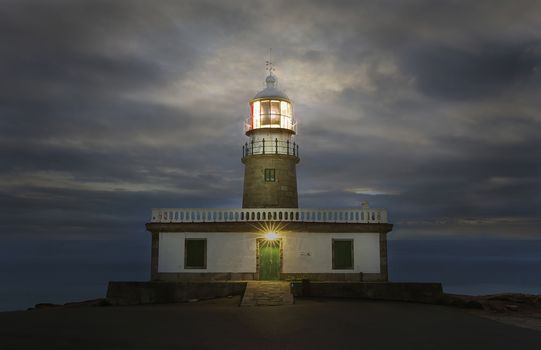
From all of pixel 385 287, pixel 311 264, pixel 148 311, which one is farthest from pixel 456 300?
pixel 148 311

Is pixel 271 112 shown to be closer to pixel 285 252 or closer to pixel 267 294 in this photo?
pixel 285 252

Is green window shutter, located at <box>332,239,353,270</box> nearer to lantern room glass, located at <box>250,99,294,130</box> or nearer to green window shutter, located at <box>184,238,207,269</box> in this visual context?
green window shutter, located at <box>184,238,207,269</box>

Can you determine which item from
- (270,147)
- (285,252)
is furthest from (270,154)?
(285,252)

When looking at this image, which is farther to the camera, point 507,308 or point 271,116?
point 271,116

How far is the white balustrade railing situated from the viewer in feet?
89.7

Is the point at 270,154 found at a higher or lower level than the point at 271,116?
lower

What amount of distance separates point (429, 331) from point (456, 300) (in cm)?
860

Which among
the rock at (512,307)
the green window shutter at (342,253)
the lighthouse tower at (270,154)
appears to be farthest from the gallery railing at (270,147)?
the rock at (512,307)

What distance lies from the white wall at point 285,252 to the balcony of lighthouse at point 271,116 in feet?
20.4

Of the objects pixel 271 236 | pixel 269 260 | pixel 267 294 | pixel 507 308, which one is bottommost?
Answer: pixel 507 308

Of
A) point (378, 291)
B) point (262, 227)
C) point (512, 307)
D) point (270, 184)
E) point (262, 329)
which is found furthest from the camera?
point (270, 184)

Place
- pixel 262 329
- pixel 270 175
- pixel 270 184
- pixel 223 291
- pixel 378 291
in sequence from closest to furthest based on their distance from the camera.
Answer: pixel 262 329
pixel 378 291
pixel 223 291
pixel 270 184
pixel 270 175

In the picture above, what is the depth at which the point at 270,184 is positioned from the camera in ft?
98.1

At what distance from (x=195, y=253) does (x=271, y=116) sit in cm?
840
